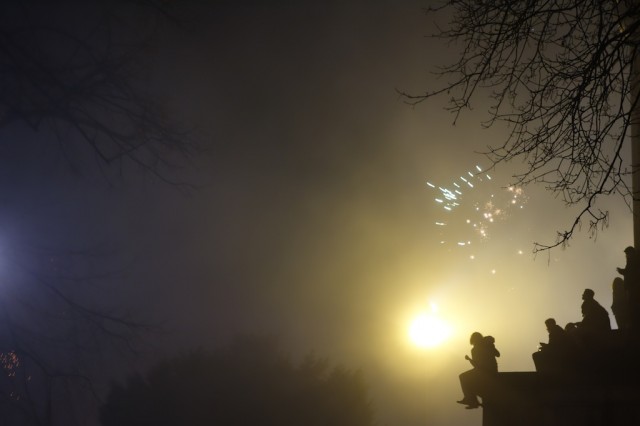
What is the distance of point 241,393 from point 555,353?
69.2 ft

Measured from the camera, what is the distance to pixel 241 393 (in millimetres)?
28859

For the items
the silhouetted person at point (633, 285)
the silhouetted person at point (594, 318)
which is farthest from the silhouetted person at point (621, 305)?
the silhouetted person at point (594, 318)

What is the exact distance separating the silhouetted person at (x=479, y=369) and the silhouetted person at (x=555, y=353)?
0.72 meters

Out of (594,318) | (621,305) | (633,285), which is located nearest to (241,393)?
(621,305)

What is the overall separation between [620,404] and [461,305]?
59.0m

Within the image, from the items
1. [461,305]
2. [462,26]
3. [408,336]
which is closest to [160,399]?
[462,26]

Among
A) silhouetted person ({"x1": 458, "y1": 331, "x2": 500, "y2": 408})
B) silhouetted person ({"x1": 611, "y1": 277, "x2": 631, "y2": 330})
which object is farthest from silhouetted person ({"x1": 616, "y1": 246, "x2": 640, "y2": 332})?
silhouetted person ({"x1": 458, "y1": 331, "x2": 500, "y2": 408})

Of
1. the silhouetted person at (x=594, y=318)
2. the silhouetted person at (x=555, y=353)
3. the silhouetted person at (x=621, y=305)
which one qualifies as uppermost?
the silhouetted person at (x=621, y=305)

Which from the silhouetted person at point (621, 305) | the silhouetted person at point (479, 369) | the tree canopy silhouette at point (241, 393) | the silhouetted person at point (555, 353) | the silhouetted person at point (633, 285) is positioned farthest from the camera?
the tree canopy silhouette at point (241, 393)

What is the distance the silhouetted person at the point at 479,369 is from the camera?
10.4 m

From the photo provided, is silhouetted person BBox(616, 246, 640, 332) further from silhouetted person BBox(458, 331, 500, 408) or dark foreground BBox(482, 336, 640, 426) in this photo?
silhouetted person BBox(458, 331, 500, 408)

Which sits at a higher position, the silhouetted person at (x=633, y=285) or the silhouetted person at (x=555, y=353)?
the silhouetted person at (x=633, y=285)

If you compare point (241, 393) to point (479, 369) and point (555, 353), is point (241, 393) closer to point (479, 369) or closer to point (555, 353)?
point (479, 369)

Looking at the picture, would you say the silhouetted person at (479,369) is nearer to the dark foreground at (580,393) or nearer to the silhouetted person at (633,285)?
the dark foreground at (580,393)
